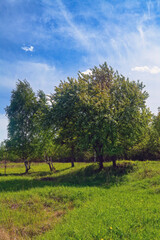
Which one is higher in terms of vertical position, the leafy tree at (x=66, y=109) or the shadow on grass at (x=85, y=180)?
the leafy tree at (x=66, y=109)

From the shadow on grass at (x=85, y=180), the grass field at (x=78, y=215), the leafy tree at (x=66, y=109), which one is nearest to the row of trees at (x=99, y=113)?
the leafy tree at (x=66, y=109)

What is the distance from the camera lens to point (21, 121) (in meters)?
32.2

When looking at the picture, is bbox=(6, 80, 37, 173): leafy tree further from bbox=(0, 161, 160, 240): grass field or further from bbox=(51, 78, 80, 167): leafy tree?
bbox=(0, 161, 160, 240): grass field

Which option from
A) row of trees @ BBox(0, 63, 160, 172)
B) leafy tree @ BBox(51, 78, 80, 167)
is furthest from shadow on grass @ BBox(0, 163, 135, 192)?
leafy tree @ BBox(51, 78, 80, 167)

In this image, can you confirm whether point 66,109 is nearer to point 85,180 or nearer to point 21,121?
point 85,180

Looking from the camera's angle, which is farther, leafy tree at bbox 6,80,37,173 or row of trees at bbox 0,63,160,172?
leafy tree at bbox 6,80,37,173

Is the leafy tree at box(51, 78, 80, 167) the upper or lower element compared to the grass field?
upper

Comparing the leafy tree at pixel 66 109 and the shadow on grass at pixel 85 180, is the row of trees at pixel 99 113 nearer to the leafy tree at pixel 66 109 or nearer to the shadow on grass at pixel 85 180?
the leafy tree at pixel 66 109

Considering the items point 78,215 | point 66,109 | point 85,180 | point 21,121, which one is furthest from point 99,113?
point 21,121

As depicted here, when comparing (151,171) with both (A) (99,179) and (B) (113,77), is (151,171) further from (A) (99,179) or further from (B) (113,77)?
(B) (113,77)

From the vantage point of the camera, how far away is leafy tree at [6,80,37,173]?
104 ft

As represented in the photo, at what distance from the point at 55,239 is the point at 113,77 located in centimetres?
2051

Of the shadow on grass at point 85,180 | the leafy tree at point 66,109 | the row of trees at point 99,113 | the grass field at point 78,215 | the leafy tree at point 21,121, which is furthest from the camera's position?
the leafy tree at point 21,121

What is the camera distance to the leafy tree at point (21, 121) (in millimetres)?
31828
